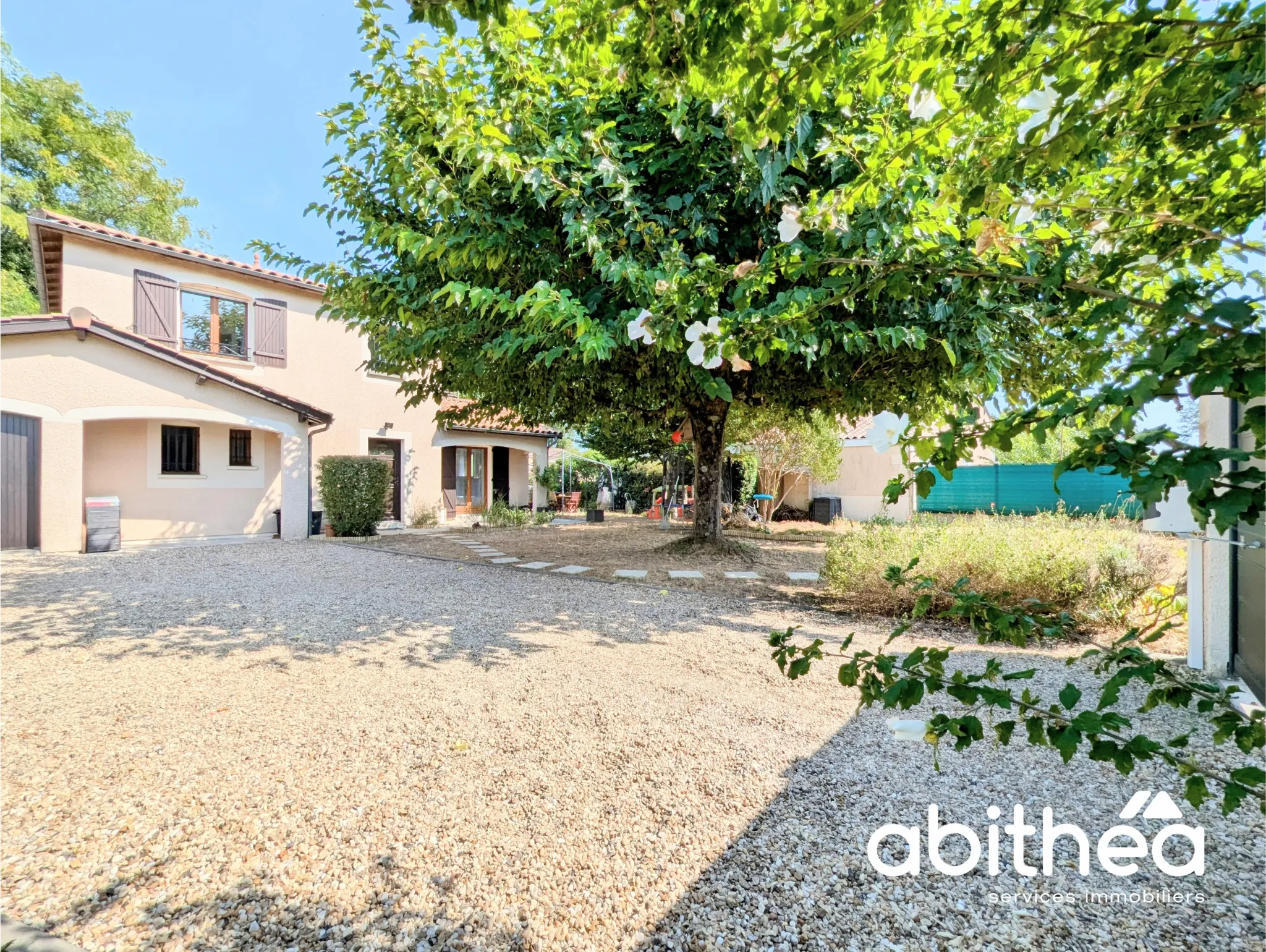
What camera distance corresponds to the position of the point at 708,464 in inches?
341

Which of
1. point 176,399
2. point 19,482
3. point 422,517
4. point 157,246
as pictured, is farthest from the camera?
point 422,517

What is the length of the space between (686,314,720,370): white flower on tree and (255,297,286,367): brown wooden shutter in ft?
44.2

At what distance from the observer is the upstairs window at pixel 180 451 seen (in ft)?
35.4

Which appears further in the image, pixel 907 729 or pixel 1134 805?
pixel 1134 805

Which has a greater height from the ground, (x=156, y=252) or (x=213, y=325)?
(x=156, y=252)

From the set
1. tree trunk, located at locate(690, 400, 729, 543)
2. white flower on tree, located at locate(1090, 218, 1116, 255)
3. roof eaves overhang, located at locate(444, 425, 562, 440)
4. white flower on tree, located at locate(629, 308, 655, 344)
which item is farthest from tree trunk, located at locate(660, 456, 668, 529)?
white flower on tree, located at locate(1090, 218, 1116, 255)

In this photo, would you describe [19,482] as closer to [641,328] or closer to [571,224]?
[571,224]

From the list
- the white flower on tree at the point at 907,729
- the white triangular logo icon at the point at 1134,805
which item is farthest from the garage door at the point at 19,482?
the white triangular logo icon at the point at 1134,805

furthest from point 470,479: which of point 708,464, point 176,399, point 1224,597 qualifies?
point 1224,597

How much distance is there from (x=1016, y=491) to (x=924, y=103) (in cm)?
1801

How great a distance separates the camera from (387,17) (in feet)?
15.9

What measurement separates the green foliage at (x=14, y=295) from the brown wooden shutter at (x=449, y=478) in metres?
11.4

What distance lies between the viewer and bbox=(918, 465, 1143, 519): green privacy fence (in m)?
15.1

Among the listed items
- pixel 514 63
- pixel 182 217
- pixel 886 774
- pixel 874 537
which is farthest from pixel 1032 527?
pixel 182 217
